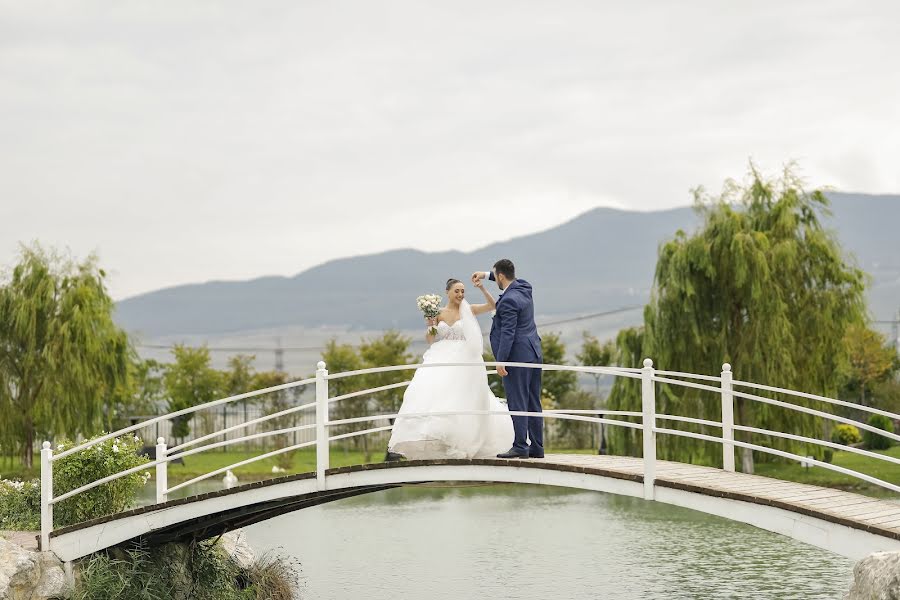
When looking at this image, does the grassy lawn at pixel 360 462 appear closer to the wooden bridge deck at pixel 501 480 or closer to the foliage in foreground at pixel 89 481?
the foliage in foreground at pixel 89 481

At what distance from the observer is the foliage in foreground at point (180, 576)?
12.0 meters

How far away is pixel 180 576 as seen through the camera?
1295 centimetres

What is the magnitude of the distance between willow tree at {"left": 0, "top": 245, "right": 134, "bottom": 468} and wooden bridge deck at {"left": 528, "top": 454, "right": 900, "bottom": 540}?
16.1 meters

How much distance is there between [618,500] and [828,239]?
251 inches

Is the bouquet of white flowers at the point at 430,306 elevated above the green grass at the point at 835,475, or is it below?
above

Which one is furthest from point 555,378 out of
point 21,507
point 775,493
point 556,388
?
point 775,493

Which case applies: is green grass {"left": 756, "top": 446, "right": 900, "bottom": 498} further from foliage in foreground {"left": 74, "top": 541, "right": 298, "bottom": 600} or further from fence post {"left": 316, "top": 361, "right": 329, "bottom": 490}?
fence post {"left": 316, "top": 361, "right": 329, "bottom": 490}

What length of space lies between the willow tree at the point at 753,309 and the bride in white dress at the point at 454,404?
11.1 metres

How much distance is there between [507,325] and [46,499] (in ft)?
15.8

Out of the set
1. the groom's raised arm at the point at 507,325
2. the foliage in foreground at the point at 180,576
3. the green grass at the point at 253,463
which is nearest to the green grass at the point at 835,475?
the green grass at the point at 253,463

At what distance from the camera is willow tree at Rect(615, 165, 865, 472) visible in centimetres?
2241

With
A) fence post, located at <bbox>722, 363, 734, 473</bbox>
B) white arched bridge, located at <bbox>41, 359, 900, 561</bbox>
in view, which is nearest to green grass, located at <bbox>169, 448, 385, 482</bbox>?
white arched bridge, located at <bbox>41, 359, 900, 561</bbox>

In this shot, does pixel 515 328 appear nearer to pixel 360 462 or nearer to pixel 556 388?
pixel 360 462

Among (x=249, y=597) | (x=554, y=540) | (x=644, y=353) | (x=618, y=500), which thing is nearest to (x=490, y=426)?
(x=249, y=597)
